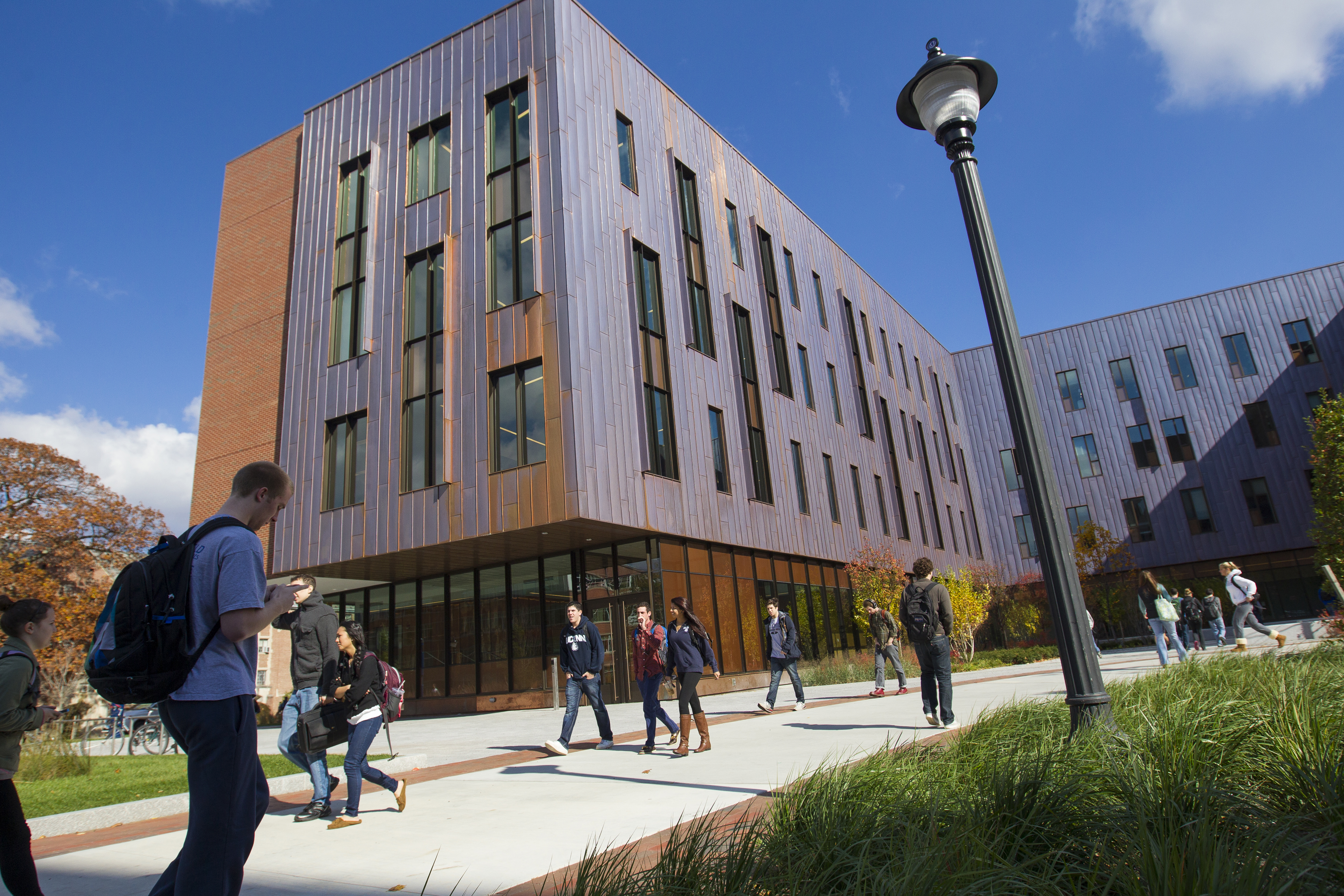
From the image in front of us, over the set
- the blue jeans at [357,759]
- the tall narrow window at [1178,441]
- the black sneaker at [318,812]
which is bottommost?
the black sneaker at [318,812]

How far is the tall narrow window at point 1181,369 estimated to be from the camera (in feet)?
148

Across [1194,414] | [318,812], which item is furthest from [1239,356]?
[318,812]

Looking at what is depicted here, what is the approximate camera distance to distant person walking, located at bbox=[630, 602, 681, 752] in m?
9.86

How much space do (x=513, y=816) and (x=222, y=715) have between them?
383 cm

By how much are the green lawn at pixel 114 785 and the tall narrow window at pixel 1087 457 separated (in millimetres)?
45156

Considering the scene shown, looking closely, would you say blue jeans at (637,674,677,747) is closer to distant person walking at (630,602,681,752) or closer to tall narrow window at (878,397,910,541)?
distant person walking at (630,602,681,752)

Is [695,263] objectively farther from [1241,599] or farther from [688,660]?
[688,660]

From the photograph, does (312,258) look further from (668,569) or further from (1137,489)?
(1137,489)

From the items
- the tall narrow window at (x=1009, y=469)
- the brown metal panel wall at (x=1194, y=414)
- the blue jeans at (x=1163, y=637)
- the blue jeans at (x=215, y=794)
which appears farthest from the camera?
the tall narrow window at (x=1009, y=469)

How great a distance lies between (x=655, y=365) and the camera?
2188 centimetres

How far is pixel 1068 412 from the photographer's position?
4816 centimetres

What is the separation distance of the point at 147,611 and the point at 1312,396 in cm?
5322

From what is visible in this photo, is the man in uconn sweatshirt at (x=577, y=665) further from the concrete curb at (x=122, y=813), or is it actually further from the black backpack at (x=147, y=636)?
the black backpack at (x=147, y=636)

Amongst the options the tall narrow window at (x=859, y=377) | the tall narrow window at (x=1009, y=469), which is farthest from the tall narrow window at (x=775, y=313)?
the tall narrow window at (x=1009, y=469)
